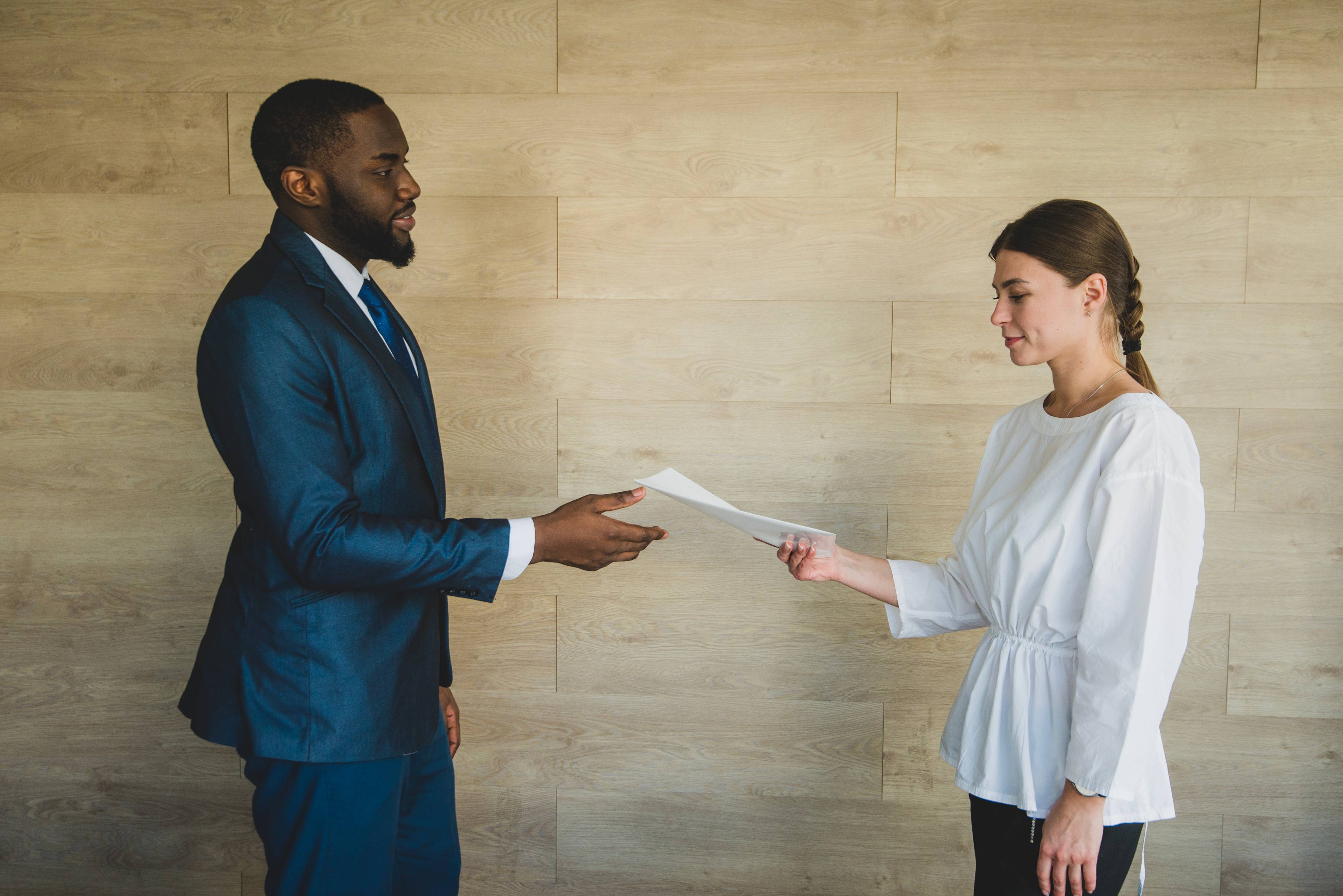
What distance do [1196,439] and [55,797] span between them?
2867mm

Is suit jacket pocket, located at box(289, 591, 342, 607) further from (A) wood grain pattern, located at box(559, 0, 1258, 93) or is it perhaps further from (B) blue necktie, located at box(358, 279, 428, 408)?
(A) wood grain pattern, located at box(559, 0, 1258, 93)

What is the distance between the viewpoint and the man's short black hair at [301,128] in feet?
4.51

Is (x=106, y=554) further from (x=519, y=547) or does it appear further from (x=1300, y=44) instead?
(x=1300, y=44)

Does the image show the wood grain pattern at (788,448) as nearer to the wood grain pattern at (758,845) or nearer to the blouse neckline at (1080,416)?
the blouse neckline at (1080,416)

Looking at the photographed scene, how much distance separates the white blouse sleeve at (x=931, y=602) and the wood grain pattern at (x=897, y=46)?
108 cm

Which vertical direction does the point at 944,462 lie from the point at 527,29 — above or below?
below

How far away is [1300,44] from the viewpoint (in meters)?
1.87

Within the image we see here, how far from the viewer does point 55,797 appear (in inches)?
85.6

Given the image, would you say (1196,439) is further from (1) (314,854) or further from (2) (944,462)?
(1) (314,854)

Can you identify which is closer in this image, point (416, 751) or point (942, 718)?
point (416, 751)

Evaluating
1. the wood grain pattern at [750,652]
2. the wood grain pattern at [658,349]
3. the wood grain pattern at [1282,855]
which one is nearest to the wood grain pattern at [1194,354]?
the wood grain pattern at [658,349]

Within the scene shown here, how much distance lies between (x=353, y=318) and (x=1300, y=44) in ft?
6.66

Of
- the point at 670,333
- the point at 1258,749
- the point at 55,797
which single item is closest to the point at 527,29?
the point at 670,333

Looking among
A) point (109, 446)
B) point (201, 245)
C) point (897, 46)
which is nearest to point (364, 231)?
point (201, 245)
